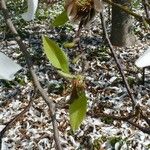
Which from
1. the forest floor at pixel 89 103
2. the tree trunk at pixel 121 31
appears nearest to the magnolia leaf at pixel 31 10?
the forest floor at pixel 89 103

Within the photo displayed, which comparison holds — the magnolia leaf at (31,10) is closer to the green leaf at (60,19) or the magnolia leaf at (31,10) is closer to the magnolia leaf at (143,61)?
the green leaf at (60,19)

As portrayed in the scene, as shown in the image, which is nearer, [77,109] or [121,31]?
[77,109]

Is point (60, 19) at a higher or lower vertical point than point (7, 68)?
higher

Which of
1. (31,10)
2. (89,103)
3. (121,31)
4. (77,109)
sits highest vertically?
(121,31)

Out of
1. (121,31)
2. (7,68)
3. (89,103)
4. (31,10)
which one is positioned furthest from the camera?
(121,31)

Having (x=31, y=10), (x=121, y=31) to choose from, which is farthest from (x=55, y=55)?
(x=121, y=31)

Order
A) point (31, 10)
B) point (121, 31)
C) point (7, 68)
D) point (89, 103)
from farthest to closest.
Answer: point (121, 31), point (89, 103), point (31, 10), point (7, 68)

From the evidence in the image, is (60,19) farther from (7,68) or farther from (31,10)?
(7,68)

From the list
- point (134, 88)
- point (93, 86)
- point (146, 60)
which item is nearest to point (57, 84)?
point (93, 86)
